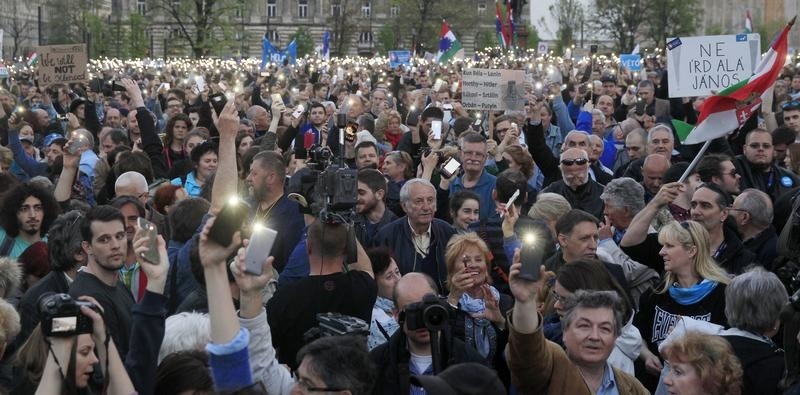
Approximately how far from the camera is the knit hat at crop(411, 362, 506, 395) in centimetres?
402

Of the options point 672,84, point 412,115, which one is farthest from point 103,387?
point 412,115

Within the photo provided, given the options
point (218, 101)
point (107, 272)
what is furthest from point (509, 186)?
point (218, 101)

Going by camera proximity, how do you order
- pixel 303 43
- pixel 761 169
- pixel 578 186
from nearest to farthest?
1. pixel 578 186
2. pixel 761 169
3. pixel 303 43

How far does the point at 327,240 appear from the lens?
620 centimetres

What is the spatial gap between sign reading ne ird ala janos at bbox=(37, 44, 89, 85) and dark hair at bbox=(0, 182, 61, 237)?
1013 centimetres

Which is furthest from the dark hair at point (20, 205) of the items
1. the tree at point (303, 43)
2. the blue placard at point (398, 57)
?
the tree at point (303, 43)

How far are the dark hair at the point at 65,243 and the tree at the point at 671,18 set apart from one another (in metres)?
57.5

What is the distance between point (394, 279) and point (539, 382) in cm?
197

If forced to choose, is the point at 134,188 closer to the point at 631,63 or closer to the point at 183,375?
the point at 183,375

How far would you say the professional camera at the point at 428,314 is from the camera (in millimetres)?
4801

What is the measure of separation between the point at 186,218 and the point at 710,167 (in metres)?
3.95

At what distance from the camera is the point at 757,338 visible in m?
5.75

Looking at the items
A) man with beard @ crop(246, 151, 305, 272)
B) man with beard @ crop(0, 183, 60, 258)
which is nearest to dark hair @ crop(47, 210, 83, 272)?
man with beard @ crop(0, 183, 60, 258)

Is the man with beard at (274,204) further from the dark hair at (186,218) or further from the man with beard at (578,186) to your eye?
the man with beard at (578,186)
